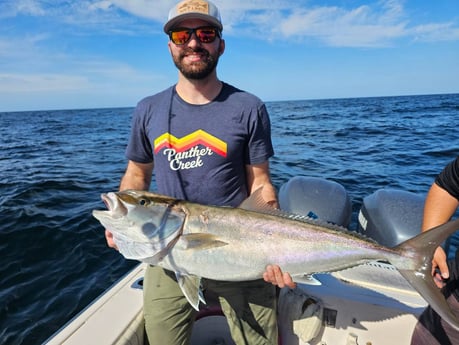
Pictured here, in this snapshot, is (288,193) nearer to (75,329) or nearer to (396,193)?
(396,193)

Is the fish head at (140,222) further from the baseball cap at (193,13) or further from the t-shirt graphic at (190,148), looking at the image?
the baseball cap at (193,13)

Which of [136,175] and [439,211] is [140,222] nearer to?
[136,175]

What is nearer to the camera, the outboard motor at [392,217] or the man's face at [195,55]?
the man's face at [195,55]

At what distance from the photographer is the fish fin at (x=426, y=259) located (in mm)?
1993

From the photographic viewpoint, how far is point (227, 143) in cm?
252

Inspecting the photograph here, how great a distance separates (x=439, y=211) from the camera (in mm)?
2318

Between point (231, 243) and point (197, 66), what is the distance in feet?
4.69

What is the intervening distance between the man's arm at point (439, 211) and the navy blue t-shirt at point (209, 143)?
1.30 m

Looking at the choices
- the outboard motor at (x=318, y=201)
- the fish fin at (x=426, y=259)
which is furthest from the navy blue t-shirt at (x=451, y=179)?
the outboard motor at (x=318, y=201)

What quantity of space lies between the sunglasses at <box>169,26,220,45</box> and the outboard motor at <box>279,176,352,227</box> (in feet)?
9.86

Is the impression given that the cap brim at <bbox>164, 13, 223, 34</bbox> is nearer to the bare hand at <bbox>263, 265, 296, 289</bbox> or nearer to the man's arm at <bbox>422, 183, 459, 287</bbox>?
the bare hand at <bbox>263, 265, 296, 289</bbox>

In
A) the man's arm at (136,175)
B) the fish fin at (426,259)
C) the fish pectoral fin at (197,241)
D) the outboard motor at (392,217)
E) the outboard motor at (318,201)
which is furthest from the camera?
the outboard motor at (318,201)

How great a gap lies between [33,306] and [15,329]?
0.48 m

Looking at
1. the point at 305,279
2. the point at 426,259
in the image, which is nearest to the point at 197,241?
the point at 305,279
